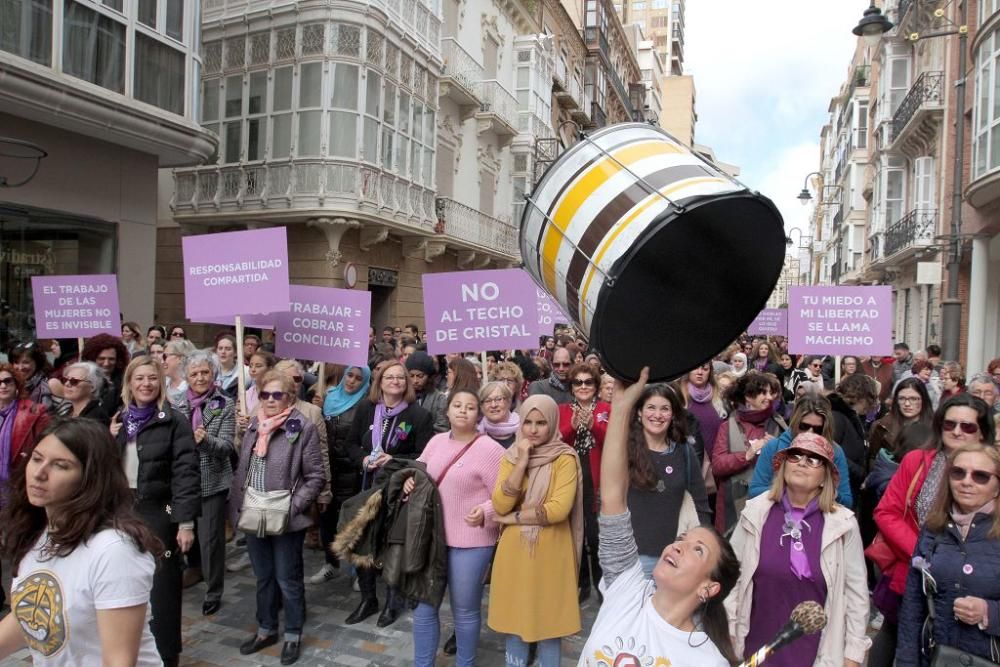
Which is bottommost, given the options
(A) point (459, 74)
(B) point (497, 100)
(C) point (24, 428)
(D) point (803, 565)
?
(D) point (803, 565)

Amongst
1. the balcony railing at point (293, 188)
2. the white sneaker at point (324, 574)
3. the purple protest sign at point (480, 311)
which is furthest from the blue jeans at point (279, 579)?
the balcony railing at point (293, 188)

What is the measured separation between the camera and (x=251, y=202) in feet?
55.4

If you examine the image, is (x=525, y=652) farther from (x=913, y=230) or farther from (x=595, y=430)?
(x=913, y=230)

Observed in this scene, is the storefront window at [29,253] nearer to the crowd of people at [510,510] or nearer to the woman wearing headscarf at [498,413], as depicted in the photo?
the crowd of people at [510,510]

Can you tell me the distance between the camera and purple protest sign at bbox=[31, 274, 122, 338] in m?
7.32

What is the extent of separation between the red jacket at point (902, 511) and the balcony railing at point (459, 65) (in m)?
18.7

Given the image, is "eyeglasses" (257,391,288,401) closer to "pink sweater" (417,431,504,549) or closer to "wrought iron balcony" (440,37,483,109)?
"pink sweater" (417,431,504,549)

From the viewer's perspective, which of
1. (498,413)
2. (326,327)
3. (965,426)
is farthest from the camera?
(326,327)

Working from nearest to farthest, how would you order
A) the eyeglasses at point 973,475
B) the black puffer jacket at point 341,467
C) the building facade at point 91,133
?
the eyeglasses at point 973,475 < the black puffer jacket at point 341,467 < the building facade at point 91,133

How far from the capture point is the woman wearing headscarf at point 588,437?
5047 millimetres

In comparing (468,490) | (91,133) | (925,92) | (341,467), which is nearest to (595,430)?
(468,490)

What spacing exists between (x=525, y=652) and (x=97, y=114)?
10204mm

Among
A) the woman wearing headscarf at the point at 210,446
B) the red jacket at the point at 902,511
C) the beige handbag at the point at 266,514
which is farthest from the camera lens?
the woman wearing headscarf at the point at 210,446

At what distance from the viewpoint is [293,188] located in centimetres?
1645
